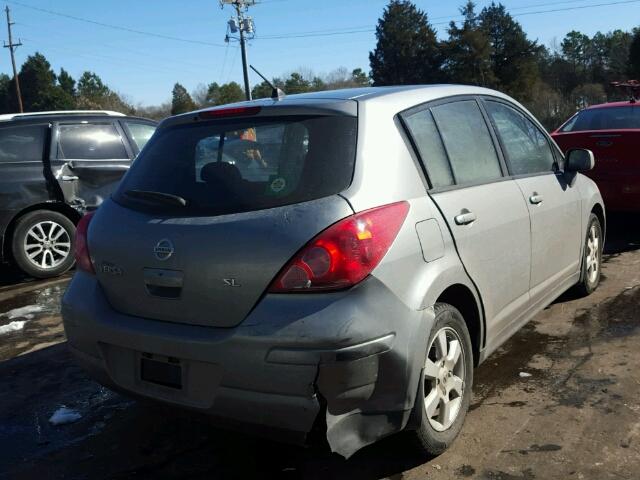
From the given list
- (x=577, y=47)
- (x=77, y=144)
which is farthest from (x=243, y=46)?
(x=577, y=47)

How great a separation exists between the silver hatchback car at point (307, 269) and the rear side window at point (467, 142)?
15 millimetres

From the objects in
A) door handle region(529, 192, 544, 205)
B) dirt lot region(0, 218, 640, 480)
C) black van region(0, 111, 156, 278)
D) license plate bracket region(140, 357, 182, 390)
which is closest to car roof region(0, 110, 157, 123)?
black van region(0, 111, 156, 278)

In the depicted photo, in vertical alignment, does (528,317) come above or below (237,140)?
below

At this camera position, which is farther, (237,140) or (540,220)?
(540,220)

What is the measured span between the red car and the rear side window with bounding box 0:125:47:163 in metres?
5.95

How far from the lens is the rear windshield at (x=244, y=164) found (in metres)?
2.65

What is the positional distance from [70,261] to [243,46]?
1244 inches

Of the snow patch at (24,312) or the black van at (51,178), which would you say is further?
the black van at (51,178)

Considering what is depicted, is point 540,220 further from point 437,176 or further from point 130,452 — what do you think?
point 130,452

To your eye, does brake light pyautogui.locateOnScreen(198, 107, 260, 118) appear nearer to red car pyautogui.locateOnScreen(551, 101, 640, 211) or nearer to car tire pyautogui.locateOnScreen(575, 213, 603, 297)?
car tire pyautogui.locateOnScreen(575, 213, 603, 297)

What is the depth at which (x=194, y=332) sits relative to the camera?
101 inches

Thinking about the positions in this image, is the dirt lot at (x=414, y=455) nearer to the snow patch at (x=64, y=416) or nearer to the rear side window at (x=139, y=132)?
the snow patch at (x=64, y=416)

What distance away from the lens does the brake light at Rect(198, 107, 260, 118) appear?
119 inches

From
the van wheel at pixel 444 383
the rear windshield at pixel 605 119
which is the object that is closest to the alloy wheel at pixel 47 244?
the van wheel at pixel 444 383
